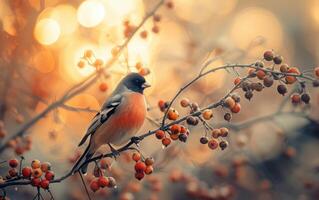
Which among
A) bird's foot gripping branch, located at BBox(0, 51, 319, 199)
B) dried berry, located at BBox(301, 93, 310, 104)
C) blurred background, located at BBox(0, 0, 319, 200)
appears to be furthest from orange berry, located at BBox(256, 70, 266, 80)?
blurred background, located at BBox(0, 0, 319, 200)

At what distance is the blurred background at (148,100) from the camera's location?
156 inches

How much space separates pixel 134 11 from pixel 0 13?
106 cm

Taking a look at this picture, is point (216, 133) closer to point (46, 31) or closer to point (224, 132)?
point (224, 132)

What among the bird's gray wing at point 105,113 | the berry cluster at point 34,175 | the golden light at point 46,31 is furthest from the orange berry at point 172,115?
the golden light at point 46,31

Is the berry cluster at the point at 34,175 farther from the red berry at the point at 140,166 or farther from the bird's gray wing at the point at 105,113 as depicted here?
the bird's gray wing at the point at 105,113

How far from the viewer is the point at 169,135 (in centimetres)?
289

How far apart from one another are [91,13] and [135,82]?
1922 millimetres

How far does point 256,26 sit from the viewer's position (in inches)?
506

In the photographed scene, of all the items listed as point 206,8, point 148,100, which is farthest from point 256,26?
point 148,100

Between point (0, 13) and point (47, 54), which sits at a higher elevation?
point (47, 54)

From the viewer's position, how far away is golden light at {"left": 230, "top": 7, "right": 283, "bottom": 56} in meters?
12.2

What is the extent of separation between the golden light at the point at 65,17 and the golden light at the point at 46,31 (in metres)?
0.15

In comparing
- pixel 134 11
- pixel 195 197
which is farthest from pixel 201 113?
pixel 195 197

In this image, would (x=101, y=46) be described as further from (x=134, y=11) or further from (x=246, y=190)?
(x=246, y=190)
